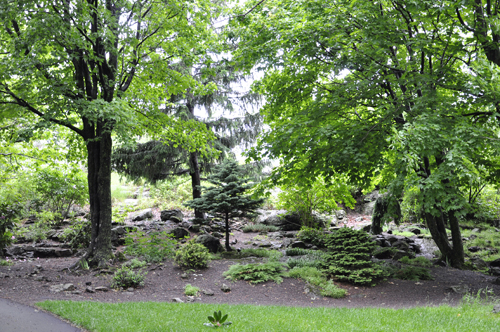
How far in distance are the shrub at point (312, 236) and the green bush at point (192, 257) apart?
4.68 m

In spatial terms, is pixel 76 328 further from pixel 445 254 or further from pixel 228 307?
pixel 445 254

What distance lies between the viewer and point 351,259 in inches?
301

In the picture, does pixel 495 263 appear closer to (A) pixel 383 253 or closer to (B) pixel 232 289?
(A) pixel 383 253

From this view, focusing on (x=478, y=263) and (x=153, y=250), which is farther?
(x=478, y=263)

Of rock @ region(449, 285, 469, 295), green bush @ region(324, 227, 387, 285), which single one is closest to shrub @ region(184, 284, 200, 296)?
green bush @ region(324, 227, 387, 285)

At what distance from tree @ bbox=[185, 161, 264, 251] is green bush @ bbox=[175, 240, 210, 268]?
1718 mm

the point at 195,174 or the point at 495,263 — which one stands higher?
the point at 195,174

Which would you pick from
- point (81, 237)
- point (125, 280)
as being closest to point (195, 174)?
point (81, 237)

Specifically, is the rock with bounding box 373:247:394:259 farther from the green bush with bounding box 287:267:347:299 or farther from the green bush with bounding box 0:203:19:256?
the green bush with bounding box 0:203:19:256

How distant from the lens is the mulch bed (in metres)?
6.10

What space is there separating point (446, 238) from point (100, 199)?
9.47m

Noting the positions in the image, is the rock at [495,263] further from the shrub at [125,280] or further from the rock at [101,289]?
the rock at [101,289]

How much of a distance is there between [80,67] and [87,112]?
8.15ft

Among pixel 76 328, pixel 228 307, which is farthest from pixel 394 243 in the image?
pixel 76 328
